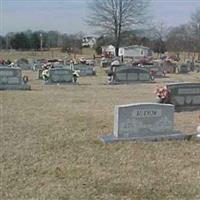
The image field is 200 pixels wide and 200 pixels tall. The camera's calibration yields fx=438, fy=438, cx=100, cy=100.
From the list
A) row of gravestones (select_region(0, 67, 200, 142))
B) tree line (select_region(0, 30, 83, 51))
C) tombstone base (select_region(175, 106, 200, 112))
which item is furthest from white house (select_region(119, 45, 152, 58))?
row of gravestones (select_region(0, 67, 200, 142))

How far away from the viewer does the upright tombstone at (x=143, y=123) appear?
298 inches

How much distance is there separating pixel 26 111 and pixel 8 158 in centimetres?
507

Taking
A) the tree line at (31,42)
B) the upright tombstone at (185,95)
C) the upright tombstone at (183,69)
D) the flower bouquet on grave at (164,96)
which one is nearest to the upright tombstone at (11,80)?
the flower bouquet on grave at (164,96)

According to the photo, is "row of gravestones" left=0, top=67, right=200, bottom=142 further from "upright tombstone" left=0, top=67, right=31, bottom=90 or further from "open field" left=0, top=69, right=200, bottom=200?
"upright tombstone" left=0, top=67, right=31, bottom=90

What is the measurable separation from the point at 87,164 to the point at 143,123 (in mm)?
1904

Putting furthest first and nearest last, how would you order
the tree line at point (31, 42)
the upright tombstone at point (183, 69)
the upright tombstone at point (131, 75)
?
1. the tree line at point (31, 42)
2. the upright tombstone at point (183, 69)
3. the upright tombstone at point (131, 75)

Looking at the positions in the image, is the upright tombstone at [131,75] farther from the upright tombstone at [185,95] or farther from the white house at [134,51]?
the white house at [134,51]

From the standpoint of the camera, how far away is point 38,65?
38812 mm

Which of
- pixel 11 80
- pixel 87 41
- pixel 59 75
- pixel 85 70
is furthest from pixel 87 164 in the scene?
pixel 87 41

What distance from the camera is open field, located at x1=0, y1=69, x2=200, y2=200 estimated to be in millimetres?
4988

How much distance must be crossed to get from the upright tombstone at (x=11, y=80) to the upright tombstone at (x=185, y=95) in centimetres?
873

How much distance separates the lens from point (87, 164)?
20.1ft

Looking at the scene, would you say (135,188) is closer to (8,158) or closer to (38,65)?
(8,158)

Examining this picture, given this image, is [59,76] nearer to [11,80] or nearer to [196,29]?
[11,80]
